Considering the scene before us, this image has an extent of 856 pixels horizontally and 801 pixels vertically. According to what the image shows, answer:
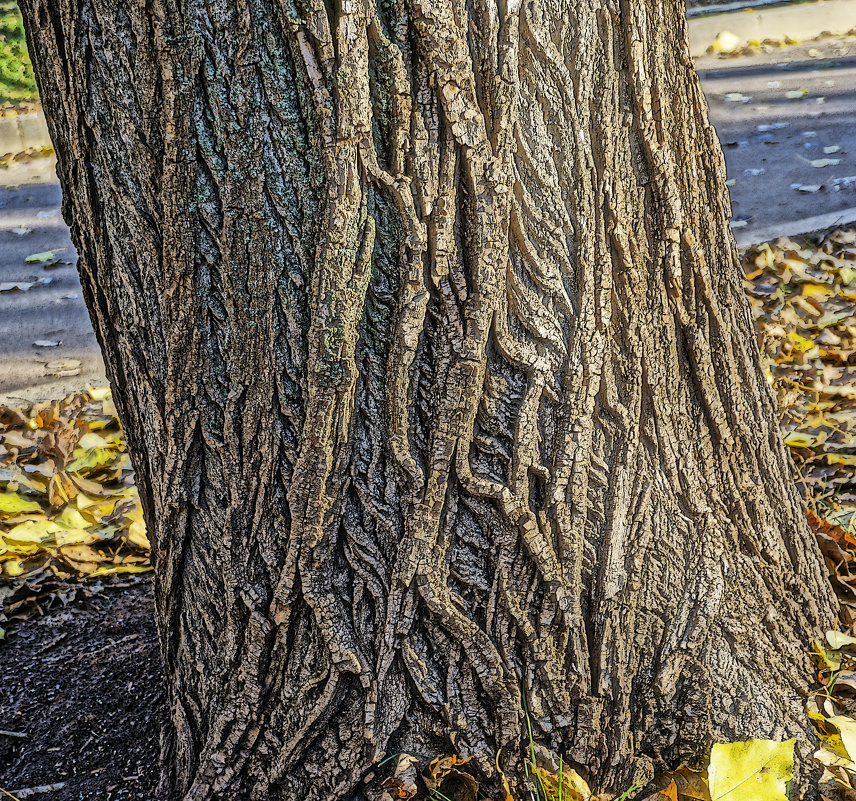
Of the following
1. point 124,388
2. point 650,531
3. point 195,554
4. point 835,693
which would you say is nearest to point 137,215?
point 124,388

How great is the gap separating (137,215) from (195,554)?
599 millimetres

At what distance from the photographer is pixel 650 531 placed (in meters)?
1.52

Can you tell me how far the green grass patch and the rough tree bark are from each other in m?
8.66

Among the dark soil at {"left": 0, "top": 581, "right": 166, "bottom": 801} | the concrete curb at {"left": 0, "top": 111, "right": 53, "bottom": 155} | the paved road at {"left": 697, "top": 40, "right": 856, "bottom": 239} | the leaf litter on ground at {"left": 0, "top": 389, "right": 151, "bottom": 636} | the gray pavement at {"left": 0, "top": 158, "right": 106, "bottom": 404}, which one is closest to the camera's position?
the dark soil at {"left": 0, "top": 581, "right": 166, "bottom": 801}

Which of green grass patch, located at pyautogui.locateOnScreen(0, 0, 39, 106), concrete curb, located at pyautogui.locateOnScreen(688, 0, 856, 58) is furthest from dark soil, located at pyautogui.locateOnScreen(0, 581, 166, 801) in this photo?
concrete curb, located at pyautogui.locateOnScreen(688, 0, 856, 58)

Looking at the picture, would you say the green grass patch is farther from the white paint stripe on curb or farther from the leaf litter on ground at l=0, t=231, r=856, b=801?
the white paint stripe on curb

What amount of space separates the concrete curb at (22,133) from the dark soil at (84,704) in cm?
729

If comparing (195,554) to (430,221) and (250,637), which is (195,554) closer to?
(250,637)

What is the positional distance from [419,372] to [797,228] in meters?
3.86

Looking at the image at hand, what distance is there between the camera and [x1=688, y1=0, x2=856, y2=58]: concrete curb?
32.3 ft

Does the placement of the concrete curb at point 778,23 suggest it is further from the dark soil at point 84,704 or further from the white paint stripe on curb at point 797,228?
the dark soil at point 84,704

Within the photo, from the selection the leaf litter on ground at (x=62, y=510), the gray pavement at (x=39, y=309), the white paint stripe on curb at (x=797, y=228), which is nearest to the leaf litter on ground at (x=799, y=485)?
the leaf litter on ground at (x=62, y=510)

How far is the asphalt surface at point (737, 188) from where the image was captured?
4.30m

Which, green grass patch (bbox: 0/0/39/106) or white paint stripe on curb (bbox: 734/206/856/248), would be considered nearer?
white paint stripe on curb (bbox: 734/206/856/248)
